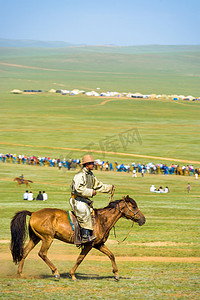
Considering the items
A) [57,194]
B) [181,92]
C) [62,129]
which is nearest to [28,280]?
[57,194]

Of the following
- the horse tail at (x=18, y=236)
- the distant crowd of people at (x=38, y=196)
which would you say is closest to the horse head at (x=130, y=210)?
the horse tail at (x=18, y=236)

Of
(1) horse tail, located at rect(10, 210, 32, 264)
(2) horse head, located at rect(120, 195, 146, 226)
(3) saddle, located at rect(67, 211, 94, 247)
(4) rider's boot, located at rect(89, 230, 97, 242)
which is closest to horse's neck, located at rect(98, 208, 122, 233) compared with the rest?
(2) horse head, located at rect(120, 195, 146, 226)

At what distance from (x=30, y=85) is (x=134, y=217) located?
591 feet

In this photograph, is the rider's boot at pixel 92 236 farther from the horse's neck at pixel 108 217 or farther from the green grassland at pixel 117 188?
the green grassland at pixel 117 188

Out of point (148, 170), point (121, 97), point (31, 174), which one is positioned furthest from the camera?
point (121, 97)

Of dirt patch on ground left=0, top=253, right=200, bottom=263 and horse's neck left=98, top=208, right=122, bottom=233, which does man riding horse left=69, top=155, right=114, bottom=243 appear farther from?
dirt patch on ground left=0, top=253, right=200, bottom=263

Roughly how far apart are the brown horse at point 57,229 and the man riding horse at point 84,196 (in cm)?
26

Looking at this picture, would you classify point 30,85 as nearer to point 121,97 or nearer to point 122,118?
point 121,97

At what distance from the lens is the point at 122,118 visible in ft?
329

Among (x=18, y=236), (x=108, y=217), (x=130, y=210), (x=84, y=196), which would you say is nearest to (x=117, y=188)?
(x=130, y=210)

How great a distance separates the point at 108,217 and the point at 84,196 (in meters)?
1.06

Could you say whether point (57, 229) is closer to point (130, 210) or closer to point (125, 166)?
point (130, 210)

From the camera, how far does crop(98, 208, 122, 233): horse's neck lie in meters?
12.1

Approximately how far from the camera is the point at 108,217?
12.2 metres
